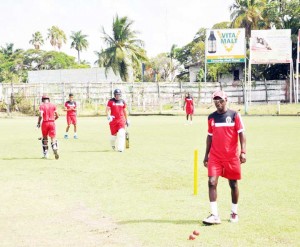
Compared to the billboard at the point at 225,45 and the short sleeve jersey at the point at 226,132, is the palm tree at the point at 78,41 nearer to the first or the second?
the billboard at the point at 225,45

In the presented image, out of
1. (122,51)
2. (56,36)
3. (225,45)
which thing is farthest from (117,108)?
(56,36)

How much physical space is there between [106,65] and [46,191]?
2049 inches

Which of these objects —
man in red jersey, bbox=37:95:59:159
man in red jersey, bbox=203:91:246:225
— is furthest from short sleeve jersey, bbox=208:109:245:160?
man in red jersey, bbox=37:95:59:159

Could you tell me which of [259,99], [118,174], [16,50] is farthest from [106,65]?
[118,174]

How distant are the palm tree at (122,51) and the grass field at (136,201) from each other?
147 ft

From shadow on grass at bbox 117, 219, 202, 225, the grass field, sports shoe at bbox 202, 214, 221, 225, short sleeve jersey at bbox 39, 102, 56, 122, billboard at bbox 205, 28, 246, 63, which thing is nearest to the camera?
the grass field

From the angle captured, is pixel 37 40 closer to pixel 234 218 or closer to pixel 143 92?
pixel 143 92

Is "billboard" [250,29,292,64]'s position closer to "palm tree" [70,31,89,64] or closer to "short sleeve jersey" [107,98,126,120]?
"short sleeve jersey" [107,98,126,120]

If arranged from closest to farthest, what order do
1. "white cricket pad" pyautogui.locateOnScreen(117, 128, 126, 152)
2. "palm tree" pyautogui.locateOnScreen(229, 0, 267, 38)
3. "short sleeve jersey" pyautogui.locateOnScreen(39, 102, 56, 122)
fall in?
"short sleeve jersey" pyautogui.locateOnScreen(39, 102, 56, 122) → "white cricket pad" pyautogui.locateOnScreen(117, 128, 126, 152) → "palm tree" pyautogui.locateOnScreen(229, 0, 267, 38)

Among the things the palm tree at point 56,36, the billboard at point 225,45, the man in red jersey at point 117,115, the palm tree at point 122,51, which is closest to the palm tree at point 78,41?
the palm tree at point 56,36

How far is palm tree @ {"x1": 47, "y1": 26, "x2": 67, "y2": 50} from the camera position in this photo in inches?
4188

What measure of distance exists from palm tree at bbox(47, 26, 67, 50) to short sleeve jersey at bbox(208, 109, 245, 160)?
10258 cm

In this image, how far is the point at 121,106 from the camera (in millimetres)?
16562

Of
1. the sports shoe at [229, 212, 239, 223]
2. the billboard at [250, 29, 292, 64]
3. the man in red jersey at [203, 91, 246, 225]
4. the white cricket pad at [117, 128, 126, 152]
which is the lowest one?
the sports shoe at [229, 212, 239, 223]
